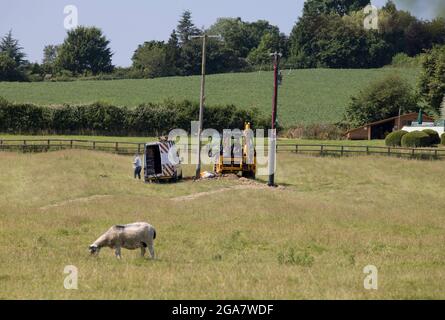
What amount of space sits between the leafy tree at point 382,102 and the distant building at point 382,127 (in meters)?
2.56

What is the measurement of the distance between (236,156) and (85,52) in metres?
106

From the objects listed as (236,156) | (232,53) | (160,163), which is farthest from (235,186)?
(232,53)

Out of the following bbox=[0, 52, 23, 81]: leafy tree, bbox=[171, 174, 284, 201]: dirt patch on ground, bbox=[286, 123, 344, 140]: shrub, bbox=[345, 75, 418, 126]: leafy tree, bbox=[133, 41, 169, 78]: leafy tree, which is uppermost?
bbox=[133, 41, 169, 78]: leafy tree

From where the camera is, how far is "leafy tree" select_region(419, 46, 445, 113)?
94000 millimetres

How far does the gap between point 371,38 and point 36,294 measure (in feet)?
418

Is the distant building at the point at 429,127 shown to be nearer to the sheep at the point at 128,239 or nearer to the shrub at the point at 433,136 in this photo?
the shrub at the point at 433,136

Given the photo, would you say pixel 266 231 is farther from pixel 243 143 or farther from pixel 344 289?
pixel 243 143

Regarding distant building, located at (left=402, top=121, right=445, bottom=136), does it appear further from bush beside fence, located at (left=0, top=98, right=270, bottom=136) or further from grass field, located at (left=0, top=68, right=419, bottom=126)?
grass field, located at (left=0, top=68, right=419, bottom=126)

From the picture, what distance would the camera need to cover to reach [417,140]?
72438 mm

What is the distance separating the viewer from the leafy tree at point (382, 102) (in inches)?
3752

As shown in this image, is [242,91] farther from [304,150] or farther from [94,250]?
[94,250]

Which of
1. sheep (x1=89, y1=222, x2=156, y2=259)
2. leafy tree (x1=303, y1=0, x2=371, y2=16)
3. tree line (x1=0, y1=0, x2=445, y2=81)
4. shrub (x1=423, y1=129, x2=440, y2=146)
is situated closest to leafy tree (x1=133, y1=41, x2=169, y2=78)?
tree line (x1=0, y1=0, x2=445, y2=81)

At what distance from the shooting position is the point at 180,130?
292ft

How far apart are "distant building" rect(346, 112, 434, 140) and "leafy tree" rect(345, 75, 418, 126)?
8.41 ft
